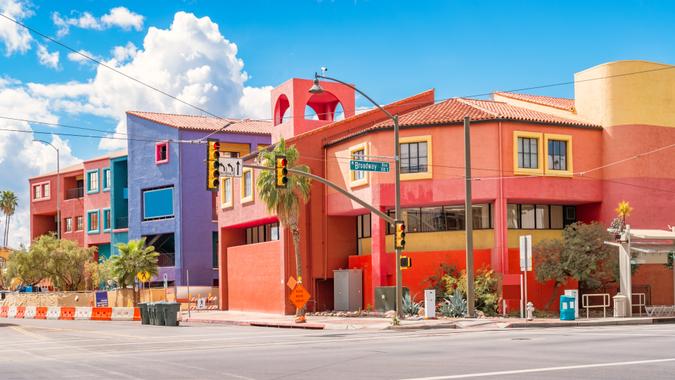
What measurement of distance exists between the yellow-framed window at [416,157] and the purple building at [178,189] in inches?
1224

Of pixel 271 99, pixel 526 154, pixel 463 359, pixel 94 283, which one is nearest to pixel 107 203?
pixel 94 283

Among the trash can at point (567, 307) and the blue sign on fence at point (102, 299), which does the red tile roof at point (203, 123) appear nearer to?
the blue sign on fence at point (102, 299)

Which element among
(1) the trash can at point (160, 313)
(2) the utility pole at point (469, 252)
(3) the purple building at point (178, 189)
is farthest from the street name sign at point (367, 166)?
(3) the purple building at point (178, 189)

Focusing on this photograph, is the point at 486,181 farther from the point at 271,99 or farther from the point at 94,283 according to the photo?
the point at 94,283

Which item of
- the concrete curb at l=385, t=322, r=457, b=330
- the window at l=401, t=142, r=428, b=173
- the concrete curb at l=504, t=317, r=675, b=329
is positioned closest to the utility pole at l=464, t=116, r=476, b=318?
the concrete curb at l=385, t=322, r=457, b=330

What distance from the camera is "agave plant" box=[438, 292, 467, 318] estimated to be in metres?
38.8

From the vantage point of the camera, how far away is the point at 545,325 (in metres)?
33.4

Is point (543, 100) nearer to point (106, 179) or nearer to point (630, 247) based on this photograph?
point (630, 247)

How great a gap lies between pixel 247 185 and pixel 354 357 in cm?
3467

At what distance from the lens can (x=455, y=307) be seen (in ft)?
128

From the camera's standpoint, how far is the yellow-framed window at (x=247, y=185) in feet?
172

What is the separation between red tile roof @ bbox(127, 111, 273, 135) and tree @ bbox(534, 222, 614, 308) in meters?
39.2

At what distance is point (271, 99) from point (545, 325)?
28094 mm

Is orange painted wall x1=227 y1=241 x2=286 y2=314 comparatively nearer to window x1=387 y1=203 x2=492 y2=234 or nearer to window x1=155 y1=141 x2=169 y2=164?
window x1=387 y1=203 x2=492 y2=234
